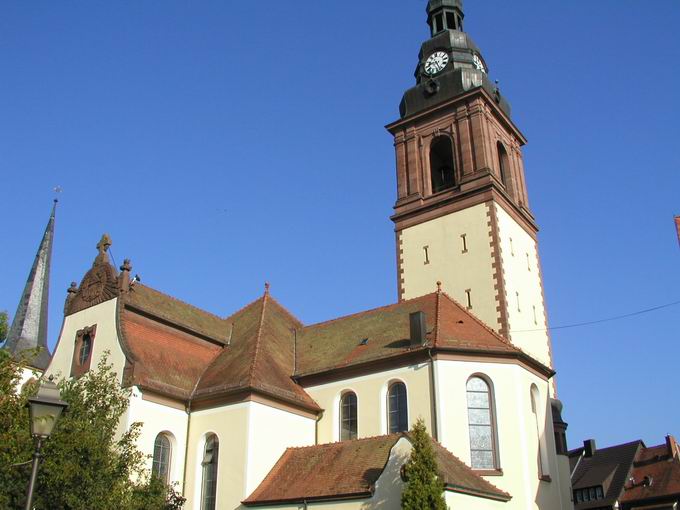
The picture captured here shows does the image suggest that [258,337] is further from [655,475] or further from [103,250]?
[655,475]

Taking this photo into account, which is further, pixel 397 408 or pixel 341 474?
pixel 397 408

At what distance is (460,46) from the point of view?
40625 mm

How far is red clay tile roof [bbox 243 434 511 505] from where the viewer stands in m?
22.0

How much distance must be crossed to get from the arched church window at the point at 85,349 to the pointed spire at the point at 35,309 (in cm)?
1183

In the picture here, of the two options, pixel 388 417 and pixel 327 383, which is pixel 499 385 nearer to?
pixel 388 417

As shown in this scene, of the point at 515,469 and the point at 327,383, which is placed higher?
the point at 327,383

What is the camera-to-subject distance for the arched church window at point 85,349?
28370 millimetres

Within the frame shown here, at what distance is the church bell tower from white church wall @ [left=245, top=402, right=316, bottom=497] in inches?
361

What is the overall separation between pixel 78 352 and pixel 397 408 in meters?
12.3

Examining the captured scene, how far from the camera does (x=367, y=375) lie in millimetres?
27344

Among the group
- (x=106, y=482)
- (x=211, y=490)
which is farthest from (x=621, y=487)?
(x=106, y=482)

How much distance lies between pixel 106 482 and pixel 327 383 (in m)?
11.5

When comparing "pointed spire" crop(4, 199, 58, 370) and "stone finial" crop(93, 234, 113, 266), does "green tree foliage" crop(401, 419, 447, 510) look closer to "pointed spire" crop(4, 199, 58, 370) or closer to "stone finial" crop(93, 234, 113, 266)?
"stone finial" crop(93, 234, 113, 266)

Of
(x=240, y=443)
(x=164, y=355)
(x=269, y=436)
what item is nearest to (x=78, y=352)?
(x=164, y=355)
